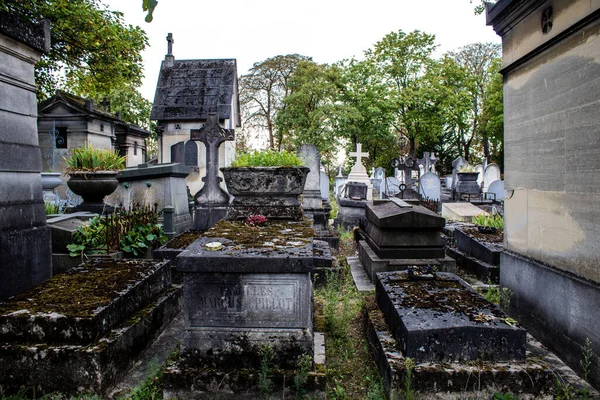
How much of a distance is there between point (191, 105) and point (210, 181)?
49.0 ft

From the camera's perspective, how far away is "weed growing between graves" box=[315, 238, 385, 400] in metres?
3.10

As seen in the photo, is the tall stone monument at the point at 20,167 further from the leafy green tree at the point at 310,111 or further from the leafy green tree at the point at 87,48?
the leafy green tree at the point at 310,111

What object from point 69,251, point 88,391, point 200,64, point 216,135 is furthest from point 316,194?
point 200,64

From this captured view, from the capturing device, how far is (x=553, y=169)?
367 centimetres

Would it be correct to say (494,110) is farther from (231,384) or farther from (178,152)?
(231,384)

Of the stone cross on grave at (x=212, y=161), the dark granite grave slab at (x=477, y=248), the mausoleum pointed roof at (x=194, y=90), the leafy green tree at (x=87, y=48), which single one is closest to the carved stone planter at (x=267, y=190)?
the dark granite grave slab at (x=477, y=248)

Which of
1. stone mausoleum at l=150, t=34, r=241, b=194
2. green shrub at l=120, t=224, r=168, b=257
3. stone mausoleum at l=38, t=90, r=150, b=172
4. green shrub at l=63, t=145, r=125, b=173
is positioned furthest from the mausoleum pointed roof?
green shrub at l=120, t=224, r=168, b=257

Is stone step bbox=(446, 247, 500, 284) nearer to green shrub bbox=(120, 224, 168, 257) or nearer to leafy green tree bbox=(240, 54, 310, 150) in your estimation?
green shrub bbox=(120, 224, 168, 257)

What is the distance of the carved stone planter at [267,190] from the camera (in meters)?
4.76

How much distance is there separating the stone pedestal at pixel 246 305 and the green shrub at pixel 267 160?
222 cm

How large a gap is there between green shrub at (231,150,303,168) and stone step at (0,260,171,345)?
69.0 inches

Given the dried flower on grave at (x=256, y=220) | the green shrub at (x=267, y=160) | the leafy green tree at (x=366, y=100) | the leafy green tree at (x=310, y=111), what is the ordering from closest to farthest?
the dried flower on grave at (x=256, y=220) < the green shrub at (x=267, y=160) < the leafy green tree at (x=310, y=111) < the leafy green tree at (x=366, y=100)

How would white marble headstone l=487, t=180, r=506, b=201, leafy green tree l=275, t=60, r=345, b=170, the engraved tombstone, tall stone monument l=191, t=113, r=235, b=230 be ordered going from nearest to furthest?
1. tall stone monument l=191, t=113, r=235, b=230
2. white marble headstone l=487, t=180, r=506, b=201
3. the engraved tombstone
4. leafy green tree l=275, t=60, r=345, b=170

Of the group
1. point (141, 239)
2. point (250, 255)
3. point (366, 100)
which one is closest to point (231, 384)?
point (250, 255)
